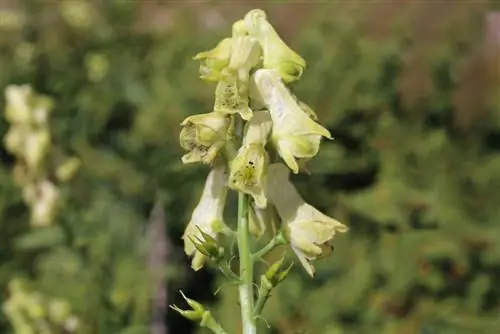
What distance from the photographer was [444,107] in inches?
187

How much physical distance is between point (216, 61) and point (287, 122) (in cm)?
16

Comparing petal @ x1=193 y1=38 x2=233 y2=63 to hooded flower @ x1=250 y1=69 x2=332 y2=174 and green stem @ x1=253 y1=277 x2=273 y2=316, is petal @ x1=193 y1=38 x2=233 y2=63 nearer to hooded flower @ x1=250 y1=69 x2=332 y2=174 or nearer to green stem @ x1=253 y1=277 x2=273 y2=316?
hooded flower @ x1=250 y1=69 x2=332 y2=174

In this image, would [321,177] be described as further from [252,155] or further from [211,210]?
[252,155]

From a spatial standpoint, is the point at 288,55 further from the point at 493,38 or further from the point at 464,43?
the point at 493,38

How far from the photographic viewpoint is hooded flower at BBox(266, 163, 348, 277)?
1.70 m

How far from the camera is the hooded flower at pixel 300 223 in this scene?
67.1 inches

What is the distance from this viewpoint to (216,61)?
1.67 metres

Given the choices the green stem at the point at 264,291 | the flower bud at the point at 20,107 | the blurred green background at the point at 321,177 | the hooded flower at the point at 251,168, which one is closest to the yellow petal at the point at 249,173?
the hooded flower at the point at 251,168

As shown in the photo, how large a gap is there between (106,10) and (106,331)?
12.6 ft

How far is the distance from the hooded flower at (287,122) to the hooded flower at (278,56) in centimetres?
2

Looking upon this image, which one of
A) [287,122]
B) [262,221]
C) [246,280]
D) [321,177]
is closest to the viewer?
[246,280]

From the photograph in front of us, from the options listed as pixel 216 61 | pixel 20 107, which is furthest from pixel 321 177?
pixel 216 61

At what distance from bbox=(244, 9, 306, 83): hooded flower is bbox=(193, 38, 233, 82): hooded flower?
0.21 ft

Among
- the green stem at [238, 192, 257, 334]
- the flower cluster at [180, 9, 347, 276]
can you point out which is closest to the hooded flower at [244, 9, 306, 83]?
the flower cluster at [180, 9, 347, 276]
